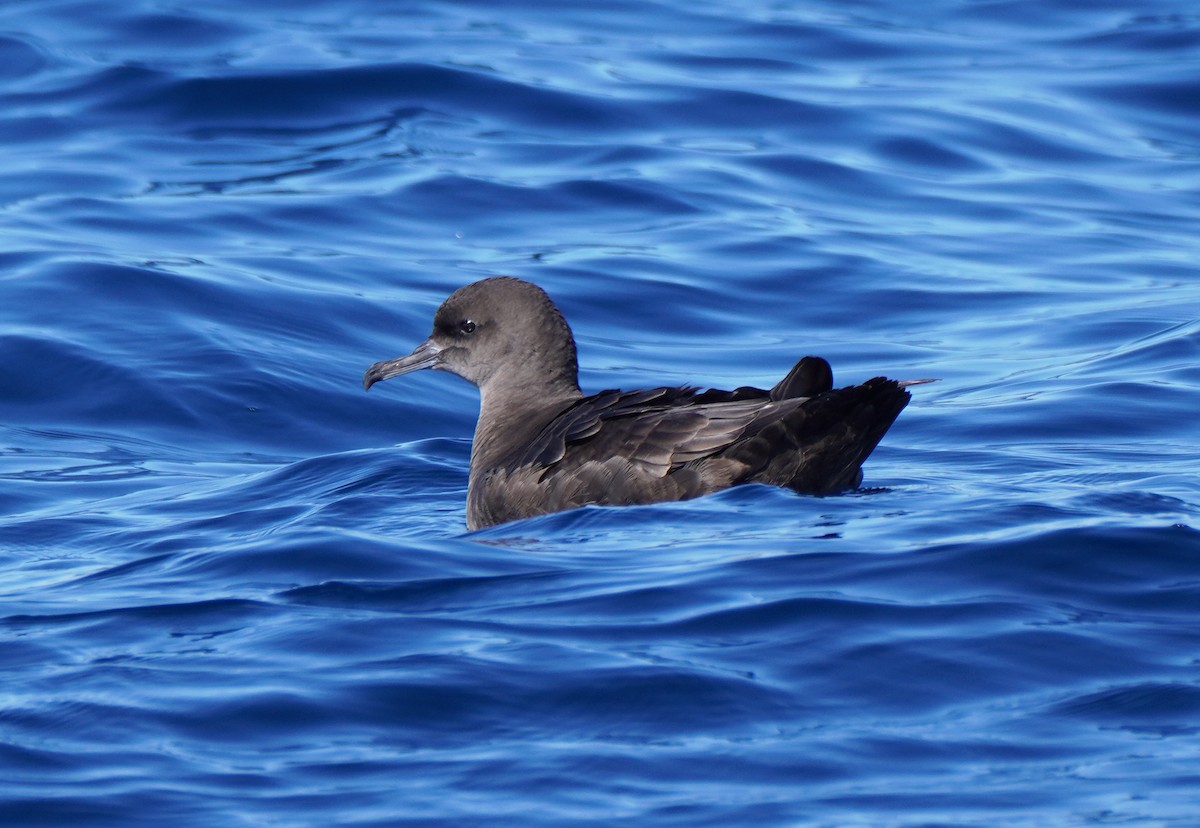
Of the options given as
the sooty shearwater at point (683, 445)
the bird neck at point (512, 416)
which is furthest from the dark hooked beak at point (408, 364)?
the sooty shearwater at point (683, 445)

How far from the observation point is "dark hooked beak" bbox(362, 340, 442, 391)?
314 inches

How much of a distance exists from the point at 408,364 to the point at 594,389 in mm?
1663

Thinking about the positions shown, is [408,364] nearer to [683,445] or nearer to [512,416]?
[512,416]

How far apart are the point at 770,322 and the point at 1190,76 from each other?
633cm

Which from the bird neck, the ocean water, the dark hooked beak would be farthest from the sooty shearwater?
the dark hooked beak

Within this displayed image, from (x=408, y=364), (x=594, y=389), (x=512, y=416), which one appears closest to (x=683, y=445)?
(x=512, y=416)

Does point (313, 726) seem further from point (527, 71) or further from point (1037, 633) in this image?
point (527, 71)

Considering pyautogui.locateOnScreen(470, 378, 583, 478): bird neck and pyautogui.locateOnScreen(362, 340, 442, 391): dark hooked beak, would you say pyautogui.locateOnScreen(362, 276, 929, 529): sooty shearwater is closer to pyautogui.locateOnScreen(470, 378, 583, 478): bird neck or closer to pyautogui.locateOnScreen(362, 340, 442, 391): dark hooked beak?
pyautogui.locateOnScreen(470, 378, 583, 478): bird neck

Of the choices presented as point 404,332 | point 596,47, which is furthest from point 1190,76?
point 404,332

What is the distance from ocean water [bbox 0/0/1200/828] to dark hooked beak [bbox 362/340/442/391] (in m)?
0.37

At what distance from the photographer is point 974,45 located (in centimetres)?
1638

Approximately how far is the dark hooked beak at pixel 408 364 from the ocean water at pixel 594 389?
37cm

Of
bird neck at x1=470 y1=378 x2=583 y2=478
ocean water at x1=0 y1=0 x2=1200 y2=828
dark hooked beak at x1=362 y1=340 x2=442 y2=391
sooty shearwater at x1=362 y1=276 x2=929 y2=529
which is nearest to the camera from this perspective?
ocean water at x1=0 y1=0 x2=1200 y2=828

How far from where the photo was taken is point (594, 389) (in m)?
9.45
